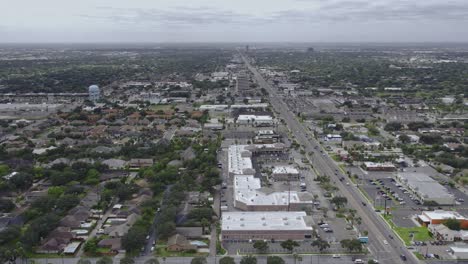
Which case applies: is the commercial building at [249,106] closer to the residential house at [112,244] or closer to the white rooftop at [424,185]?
the white rooftop at [424,185]

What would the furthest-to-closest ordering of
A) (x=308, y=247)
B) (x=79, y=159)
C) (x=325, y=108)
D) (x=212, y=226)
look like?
(x=325, y=108) < (x=79, y=159) < (x=212, y=226) < (x=308, y=247)

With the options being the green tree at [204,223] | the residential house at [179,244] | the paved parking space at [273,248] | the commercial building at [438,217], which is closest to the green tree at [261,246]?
the paved parking space at [273,248]

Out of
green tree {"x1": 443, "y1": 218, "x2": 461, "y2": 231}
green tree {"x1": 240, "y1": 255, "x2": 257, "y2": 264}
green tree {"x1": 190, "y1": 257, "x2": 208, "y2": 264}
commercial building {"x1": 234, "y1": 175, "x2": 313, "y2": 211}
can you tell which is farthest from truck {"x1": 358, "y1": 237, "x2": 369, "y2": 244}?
green tree {"x1": 190, "y1": 257, "x2": 208, "y2": 264}

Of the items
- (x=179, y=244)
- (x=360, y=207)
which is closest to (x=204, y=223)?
(x=179, y=244)

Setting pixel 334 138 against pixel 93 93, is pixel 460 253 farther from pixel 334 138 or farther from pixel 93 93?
pixel 93 93

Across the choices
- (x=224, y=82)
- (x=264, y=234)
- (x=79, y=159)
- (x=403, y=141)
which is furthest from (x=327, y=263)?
(x=224, y=82)

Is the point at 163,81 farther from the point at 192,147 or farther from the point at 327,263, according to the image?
the point at 327,263
